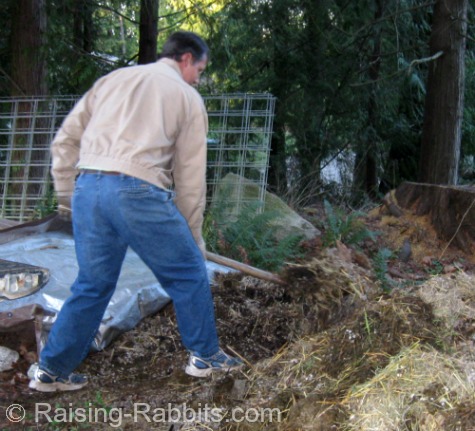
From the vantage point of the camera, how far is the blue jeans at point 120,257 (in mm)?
3428

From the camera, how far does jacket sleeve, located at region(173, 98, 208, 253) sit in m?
3.55

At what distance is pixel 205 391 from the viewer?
3.64m

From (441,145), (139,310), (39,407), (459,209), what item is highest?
(441,145)

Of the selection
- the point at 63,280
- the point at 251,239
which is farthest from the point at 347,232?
the point at 63,280

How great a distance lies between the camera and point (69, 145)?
12.2ft

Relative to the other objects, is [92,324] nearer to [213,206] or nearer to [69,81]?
[213,206]

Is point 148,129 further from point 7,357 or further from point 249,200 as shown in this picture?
point 249,200

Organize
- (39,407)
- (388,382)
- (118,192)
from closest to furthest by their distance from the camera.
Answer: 1. (388,382)
2. (118,192)
3. (39,407)

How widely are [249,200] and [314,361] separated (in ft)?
11.9

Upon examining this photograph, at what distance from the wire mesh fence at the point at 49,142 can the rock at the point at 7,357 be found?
321cm

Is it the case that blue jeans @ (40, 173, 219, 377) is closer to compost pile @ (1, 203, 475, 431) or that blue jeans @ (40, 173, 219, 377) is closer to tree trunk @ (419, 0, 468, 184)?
compost pile @ (1, 203, 475, 431)

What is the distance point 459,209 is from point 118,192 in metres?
4.54

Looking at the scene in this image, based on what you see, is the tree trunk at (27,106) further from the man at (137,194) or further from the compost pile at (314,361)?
the man at (137,194)

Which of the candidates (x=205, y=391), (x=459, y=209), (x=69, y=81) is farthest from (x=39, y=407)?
(x=69, y=81)
